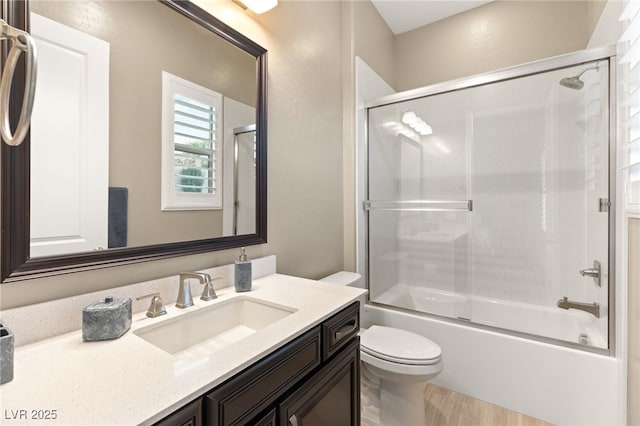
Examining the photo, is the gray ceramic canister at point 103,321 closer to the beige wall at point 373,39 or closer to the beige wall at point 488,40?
the beige wall at point 373,39

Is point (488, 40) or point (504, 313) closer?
point (504, 313)

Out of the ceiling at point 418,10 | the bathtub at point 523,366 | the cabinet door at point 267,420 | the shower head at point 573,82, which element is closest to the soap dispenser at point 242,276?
the cabinet door at point 267,420

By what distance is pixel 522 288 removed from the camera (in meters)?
2.22

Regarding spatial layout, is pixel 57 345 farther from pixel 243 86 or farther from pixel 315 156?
pixel 315 156

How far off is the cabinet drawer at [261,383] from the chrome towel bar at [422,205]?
1.56m

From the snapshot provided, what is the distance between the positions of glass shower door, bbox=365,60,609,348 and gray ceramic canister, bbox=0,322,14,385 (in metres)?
2.04

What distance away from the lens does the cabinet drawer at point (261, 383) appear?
637mm

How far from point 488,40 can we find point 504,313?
2.36m

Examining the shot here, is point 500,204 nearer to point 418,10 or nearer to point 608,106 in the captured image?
point 608,106

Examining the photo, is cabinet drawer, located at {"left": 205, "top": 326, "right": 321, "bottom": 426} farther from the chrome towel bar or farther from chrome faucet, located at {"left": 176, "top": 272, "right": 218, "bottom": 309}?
the chrome towel bar

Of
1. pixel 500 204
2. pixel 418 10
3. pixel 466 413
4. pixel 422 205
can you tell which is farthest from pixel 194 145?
pixel 418 10

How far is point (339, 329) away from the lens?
3.49 ft

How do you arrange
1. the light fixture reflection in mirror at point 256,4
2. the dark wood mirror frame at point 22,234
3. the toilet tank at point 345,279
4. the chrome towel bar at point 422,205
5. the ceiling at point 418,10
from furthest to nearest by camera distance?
the ceiling at point 418,10 < the chrome towel bar at point 422,205 < the toilet tank at point 345,279 < the light fixture reflection in mirror at point 256,4 < the dark wood mirror frame at point 22,234

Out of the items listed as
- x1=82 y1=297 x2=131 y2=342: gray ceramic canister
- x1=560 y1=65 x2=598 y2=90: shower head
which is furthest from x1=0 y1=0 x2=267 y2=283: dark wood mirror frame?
x1=560 y1=65 x2=598 y2=90: shower head
